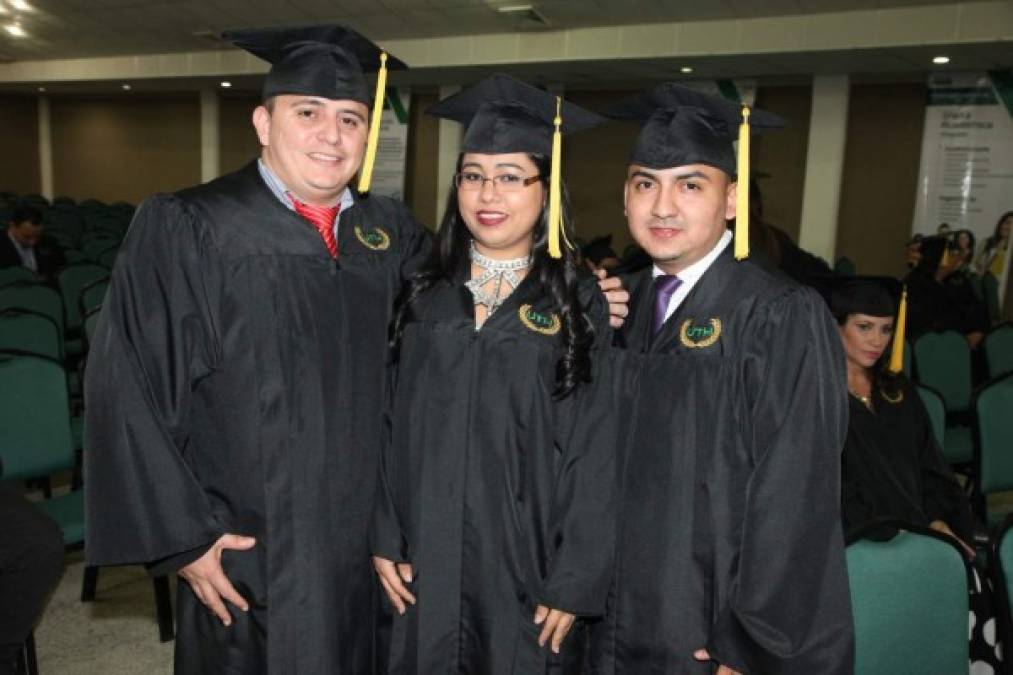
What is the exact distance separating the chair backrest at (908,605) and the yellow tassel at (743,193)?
776 mm

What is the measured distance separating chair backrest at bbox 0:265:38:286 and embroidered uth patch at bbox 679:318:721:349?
5.82 m

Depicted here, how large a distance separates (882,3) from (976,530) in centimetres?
624

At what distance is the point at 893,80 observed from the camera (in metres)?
10.3

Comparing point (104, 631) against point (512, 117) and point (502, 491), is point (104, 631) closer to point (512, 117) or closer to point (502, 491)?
point (502, 491)

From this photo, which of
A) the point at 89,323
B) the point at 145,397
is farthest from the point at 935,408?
the point at 89,323

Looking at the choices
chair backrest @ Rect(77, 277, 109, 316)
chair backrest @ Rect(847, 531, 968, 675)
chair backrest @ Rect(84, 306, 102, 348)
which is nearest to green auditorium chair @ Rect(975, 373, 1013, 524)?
chair backrest @ Rect(847, 531, 968, 675)

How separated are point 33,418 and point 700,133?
9.29 feet

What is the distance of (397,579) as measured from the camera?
1953 mm

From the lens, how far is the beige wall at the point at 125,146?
18.1m

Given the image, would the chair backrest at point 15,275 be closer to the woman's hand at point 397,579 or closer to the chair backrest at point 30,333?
the chair backrest at point 30,333

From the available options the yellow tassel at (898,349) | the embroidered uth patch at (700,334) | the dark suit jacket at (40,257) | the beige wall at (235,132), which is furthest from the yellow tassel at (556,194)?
the beige wall at (235,132)

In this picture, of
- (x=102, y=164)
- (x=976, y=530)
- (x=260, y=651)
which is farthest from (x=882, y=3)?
(x=102, y=164)

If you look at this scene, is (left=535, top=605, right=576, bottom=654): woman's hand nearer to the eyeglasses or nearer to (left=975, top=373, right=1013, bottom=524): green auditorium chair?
the eyeglasses

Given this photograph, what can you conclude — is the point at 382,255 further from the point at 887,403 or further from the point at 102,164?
the point at 102,164
